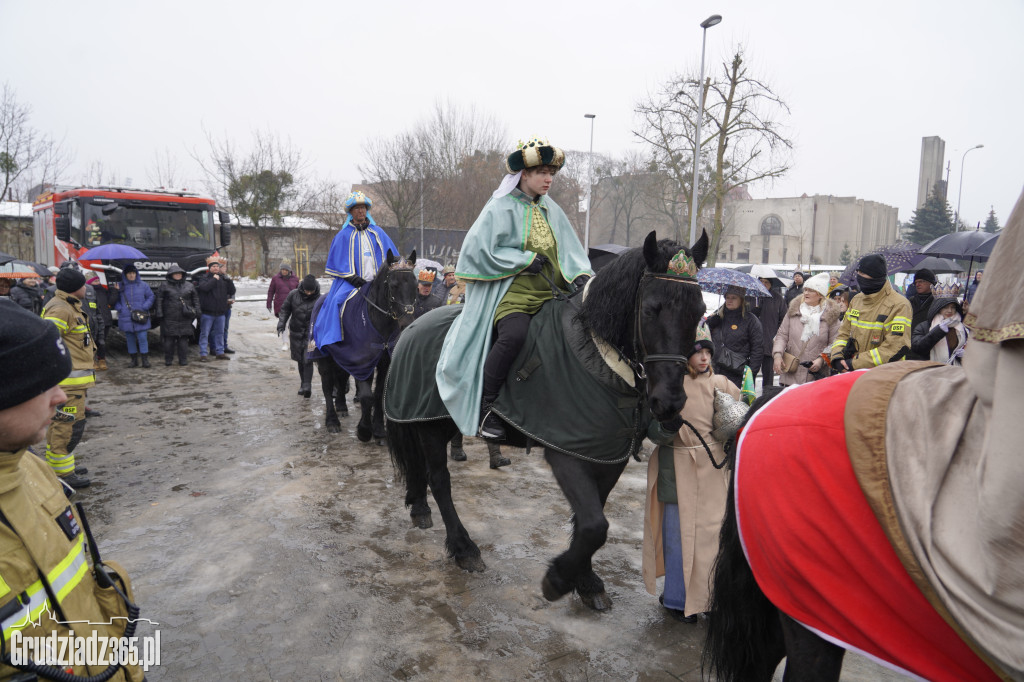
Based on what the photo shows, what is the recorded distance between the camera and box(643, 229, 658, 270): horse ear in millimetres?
2910

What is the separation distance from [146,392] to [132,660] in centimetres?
927

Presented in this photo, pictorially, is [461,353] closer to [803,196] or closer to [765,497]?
[765,497]

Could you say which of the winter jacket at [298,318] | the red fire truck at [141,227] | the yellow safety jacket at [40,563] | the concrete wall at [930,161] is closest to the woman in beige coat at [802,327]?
the winter jacket at [298,318]

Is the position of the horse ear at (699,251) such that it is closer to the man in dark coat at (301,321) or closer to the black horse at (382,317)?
the black horse at (382,317)

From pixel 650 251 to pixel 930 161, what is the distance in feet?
254

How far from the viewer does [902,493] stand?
5.29 ft

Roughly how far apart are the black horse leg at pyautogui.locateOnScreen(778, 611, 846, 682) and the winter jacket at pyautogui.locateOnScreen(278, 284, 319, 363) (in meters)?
8.35

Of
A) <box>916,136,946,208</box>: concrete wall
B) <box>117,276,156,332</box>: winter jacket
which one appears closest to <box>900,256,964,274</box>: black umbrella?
<box>117,276,156,332</box>: winter jacket

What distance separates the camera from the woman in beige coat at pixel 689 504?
3.41 m

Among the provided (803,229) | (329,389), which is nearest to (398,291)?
(329,389)

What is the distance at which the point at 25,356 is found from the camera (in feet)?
4.62

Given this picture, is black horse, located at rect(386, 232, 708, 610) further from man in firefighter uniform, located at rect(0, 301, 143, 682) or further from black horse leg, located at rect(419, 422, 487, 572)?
man in firefighter uniform, located at rect(0, 301, 143, 682)

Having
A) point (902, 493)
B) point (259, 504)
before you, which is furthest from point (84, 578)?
point (259, 504)

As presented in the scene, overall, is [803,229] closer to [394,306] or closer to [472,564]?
[394,306]
